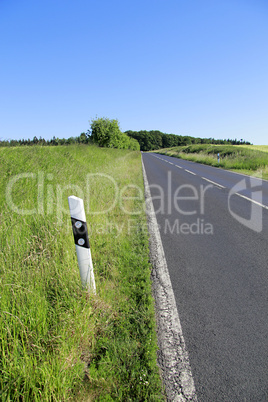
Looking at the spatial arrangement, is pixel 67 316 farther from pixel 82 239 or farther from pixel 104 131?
pixel 104 131

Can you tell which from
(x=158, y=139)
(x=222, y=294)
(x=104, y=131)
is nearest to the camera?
(x=222, y=294)

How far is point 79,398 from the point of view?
1836 mm

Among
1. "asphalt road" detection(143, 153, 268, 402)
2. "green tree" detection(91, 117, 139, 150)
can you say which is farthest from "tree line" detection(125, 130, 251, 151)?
"asphalt road" detection(143, 153, 268, 402)

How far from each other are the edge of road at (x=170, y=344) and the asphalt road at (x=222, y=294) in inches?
2.4

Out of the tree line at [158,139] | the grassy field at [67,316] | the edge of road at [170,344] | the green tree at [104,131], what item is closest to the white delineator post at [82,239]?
the grassy field at [67,316]

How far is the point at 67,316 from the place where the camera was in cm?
235

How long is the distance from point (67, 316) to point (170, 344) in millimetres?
1017

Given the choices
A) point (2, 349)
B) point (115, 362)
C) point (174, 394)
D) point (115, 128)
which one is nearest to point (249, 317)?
point (174, 394)

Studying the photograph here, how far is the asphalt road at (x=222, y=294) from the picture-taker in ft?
6.78

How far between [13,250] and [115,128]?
34.5 meters

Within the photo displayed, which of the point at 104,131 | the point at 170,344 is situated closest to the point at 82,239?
the point at 170,344

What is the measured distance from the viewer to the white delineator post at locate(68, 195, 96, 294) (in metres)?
2.44

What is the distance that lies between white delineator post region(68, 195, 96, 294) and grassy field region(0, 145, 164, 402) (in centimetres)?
14

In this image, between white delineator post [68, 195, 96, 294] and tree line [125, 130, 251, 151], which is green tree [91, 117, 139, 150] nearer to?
white delineator post [68, 195, 96, 294]
